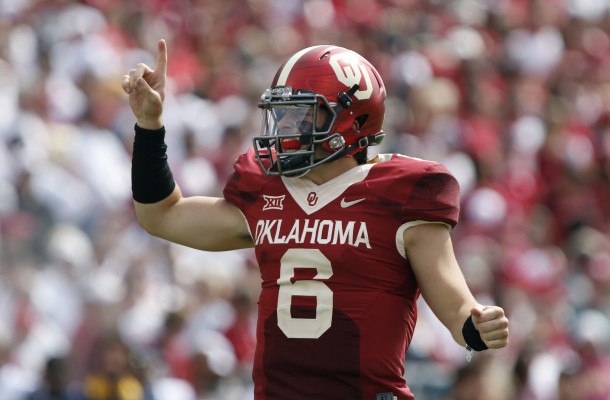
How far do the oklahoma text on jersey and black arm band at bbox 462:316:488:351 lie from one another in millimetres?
409

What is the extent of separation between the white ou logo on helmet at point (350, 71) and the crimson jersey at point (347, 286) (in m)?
0.27

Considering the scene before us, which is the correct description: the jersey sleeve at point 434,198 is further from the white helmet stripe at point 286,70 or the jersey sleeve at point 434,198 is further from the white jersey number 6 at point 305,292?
the white helmet stripe at point 286,70

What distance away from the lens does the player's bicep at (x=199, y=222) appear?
12.7 ft

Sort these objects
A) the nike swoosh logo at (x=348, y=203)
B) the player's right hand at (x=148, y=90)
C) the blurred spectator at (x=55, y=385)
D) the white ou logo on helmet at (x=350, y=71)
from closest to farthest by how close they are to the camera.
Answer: the nike swoosh logo at (x=348, y=203), the white ou logo on helmet at (x=350, y=71), the player's right hand at (x=148, y=90), the blurred spectator at (x=55, y=385)

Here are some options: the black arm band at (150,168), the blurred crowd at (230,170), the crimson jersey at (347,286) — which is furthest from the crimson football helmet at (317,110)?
the blurred crowd at (230,170)

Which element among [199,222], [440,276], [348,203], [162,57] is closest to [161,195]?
[199,222]

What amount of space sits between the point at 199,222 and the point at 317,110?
0.63m

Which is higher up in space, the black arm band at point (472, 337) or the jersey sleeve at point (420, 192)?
the jersey sleeve at point (420, 192)

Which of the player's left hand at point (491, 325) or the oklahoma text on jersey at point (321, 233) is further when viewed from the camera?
the oklahoma text on jersey at point (321, 233)

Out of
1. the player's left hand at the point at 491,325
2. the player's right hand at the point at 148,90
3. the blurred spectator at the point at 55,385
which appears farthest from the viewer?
the blurred spectator at the point at 55,385

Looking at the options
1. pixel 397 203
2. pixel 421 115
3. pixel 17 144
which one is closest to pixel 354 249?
pixel 397 203

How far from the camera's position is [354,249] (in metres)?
3.51

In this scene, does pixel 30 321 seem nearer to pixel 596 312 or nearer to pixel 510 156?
pixel 596 312

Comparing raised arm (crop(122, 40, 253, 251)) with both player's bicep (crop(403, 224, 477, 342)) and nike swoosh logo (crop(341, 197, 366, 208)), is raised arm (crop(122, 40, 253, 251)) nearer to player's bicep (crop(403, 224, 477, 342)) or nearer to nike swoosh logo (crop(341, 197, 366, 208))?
nike swoosh logo (crop(341, 197, 366, 208))
